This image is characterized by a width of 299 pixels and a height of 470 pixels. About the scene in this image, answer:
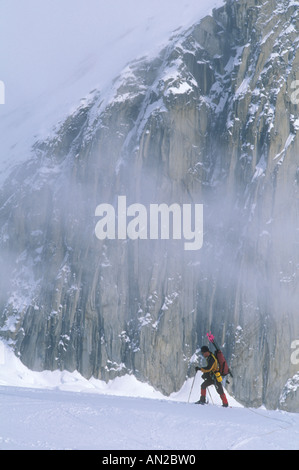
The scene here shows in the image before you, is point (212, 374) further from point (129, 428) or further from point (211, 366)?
point (129, 428)

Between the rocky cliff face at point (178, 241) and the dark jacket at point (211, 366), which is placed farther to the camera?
the rocky cliff face at point (178, 241)

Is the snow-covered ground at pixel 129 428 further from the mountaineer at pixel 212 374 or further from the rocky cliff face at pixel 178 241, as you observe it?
the rocky cliff face at pixel 178 241

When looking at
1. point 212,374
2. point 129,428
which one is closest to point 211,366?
point 212,374

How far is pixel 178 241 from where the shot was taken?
64.0 meters

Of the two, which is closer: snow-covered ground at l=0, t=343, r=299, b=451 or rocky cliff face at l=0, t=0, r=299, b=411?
snow-covered ground at l=0, t=343, r=299, b=451

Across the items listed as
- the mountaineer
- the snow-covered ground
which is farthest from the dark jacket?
the snow-covered ground

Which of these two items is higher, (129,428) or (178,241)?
(178,241)

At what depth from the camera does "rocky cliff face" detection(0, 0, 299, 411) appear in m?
60.3

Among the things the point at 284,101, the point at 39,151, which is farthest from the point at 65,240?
the point at 284,101

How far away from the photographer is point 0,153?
85.8m

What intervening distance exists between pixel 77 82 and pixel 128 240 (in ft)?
133

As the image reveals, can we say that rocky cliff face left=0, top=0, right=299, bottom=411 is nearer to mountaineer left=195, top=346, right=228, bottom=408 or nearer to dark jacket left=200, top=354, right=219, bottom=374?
mountaineer left=195, top=346, right=228, bottom=408

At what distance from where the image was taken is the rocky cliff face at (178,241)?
198ft

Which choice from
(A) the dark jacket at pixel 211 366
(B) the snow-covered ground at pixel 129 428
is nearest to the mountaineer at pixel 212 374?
(A) the dark jacket at pixel 211 366
